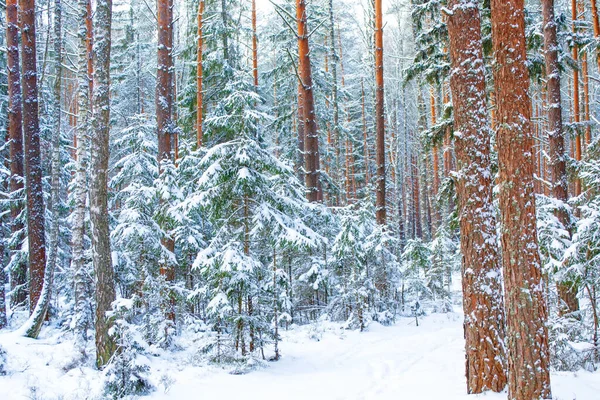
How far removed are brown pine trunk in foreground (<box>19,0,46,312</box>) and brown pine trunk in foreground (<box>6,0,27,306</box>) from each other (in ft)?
2.80

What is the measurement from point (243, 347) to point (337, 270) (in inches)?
234

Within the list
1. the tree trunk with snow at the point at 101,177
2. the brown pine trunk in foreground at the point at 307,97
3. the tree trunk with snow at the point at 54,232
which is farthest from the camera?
the brown pine trunk in foreground at the point at 307,97

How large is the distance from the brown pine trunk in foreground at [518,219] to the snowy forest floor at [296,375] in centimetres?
85

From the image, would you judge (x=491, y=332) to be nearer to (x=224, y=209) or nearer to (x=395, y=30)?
(x=224, y=209)

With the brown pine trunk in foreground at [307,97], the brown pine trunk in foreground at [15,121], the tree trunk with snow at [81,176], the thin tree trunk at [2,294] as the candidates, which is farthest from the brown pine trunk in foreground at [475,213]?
the brown pine trunk in foreground at [15,121]

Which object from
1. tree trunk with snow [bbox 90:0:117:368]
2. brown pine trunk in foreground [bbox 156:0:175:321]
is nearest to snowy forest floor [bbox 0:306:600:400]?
tree trunk with snow [bbox 90:0:117:368]

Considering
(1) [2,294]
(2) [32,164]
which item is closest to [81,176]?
(2) [32,164]

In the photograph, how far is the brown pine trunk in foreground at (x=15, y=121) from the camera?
450 inches

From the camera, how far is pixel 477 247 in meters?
5.84

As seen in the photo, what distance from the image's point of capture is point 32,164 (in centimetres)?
1063

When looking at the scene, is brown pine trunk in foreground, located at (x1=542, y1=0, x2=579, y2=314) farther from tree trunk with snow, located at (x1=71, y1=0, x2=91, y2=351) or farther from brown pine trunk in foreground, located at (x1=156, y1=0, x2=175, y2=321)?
tree trunk with snow, located at (x1=71, y1=0, x2=91, y2=351)

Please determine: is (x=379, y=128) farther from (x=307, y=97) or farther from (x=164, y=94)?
(x=164, y=94)

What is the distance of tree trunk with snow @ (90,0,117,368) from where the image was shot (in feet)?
23.0

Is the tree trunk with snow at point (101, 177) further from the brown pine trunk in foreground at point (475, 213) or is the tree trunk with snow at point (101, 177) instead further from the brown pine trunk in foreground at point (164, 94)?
the brown pine trunk in foreground at point (475, 213)
